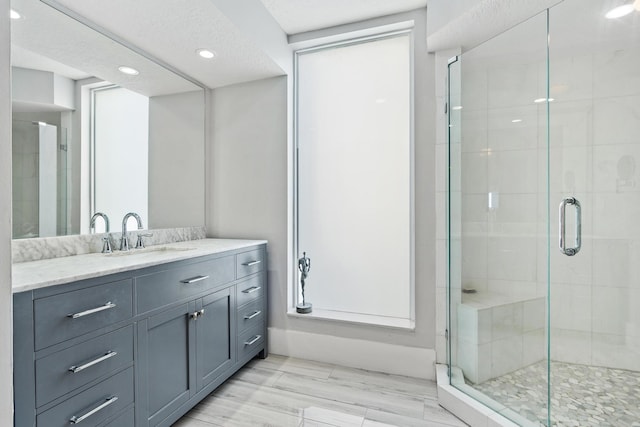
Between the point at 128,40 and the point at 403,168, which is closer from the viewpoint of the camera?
the point at 128,40

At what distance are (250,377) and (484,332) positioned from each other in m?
1.52

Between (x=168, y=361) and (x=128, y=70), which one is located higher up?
(x=128, y=70)

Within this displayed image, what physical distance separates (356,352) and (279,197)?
129 centimetres

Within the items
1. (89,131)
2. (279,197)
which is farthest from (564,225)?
(89,131)

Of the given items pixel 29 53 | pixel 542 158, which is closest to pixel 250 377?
pixel 29 53

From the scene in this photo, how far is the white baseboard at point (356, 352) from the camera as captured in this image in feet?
7.38

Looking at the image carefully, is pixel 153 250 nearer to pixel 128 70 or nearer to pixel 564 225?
pixel 128 70

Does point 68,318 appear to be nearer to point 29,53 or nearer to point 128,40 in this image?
point 29,53

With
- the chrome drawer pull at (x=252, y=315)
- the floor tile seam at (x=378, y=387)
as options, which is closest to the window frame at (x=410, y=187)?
the chrome drawer pull at (x=252, y=315)

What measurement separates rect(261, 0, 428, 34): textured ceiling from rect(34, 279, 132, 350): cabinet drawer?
1.96 meters

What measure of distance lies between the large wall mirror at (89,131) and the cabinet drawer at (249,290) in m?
0.75

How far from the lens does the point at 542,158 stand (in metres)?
2.04

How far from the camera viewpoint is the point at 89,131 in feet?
6.12

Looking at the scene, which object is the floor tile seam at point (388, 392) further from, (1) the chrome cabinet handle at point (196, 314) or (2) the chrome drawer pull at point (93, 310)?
(2) the chrome drawer pull at point (93, 310)
